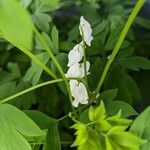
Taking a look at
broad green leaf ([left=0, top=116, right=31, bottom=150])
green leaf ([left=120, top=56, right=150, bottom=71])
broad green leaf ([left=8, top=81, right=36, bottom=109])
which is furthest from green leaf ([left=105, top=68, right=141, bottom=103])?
broad green leaf ([left=0, top=116, right=31, bottom=150])

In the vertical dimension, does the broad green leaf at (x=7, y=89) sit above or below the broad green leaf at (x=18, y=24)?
below

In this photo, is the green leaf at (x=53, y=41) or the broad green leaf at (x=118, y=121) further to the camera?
the green leaf at (x=53, y=41)

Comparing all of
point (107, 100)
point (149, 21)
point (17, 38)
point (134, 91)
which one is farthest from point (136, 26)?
point (17, 38)

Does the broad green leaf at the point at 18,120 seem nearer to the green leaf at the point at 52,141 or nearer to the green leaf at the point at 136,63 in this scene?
the green leaf at the point at 52,141

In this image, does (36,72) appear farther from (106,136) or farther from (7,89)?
(106,136)

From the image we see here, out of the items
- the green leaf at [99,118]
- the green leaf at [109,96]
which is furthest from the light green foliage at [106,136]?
the green leaf at [109,96]
